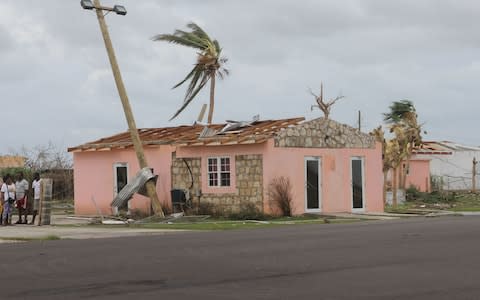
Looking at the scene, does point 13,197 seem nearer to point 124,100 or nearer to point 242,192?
point 124,100

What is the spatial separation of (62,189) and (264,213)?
696 inches

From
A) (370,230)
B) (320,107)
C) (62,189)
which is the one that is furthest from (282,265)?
(62,189)

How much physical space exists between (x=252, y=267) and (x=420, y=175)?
38.4 meters

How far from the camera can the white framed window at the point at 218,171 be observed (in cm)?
3072

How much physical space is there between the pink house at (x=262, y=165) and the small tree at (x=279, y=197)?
17cm

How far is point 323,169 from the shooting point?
31.2m

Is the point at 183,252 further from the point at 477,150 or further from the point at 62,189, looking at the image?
the point at 477,150

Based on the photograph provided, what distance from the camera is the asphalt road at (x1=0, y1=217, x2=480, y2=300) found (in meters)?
10.2

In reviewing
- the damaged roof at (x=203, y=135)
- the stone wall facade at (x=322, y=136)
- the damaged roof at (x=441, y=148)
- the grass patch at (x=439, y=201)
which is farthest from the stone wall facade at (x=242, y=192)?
the damaged roof at (x=441, y=148)

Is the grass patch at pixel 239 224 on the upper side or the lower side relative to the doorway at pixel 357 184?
lower

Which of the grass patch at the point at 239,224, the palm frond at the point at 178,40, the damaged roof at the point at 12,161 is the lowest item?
the grass patch at the point at 239,224

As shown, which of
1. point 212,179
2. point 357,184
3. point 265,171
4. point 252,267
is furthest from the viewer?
point 357,184

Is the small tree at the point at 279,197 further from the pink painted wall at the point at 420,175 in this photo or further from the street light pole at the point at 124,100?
the pink painted wall at the point at 420,175

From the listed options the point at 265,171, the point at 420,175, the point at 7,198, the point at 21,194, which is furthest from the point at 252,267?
the point at 420,175
